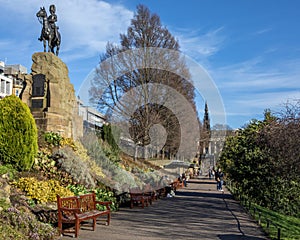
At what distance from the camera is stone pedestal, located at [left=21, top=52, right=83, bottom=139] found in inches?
571

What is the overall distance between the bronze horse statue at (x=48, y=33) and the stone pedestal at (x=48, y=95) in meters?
0.68

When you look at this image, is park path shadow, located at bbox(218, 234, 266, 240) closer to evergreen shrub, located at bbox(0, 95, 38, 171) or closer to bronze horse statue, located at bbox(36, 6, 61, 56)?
evergreen shrub, located at bbox(0, 95, 38, 171)

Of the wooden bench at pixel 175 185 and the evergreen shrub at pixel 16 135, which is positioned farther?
the wooden bench at pixel 175 185

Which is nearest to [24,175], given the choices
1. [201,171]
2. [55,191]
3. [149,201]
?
[55,191]

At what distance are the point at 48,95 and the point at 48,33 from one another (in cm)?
292

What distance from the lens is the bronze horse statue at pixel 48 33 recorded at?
51.3ft

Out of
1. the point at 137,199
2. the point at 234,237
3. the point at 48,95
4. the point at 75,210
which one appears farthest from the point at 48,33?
the point at 234,237

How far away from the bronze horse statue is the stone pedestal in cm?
68

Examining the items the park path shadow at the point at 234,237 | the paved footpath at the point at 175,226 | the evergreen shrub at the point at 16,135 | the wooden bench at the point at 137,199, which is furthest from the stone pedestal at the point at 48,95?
the park path shadow at the point at 234,237

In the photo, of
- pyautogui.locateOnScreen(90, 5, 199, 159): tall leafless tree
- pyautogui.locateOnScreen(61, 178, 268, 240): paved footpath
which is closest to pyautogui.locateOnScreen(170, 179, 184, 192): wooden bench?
pyautogui.locateOnScreen(90, 5, 199, 159): tall leafless tree

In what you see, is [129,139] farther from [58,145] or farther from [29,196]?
[29,196]

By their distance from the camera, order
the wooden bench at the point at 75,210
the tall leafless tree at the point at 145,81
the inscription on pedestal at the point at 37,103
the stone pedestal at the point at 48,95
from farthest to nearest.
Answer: the tall leafless tree at the point at 145,81 < the inscription on pedestal at the point at 37,103 < the stone pedestal at the point at 48,95 < the wooden bench at the point at 75,210

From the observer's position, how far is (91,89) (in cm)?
2520

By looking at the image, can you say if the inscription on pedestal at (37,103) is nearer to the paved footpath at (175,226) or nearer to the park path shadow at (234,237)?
the paved footpath at (175,226)
